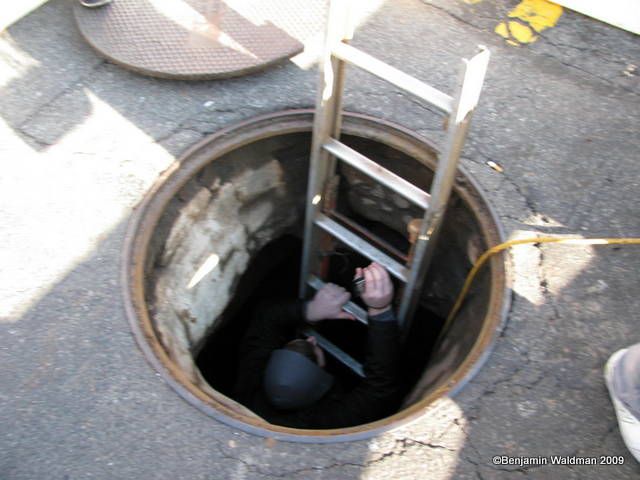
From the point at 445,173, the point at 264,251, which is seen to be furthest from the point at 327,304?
the point at 445,173

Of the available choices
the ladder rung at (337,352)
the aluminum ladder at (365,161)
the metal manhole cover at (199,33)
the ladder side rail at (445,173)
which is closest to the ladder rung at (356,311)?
the aluminum ladder at (365,161)

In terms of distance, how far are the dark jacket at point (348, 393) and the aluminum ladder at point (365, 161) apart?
27 centimetres

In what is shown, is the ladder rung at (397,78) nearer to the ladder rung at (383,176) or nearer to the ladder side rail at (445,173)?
the ladder side rail at (445,173)

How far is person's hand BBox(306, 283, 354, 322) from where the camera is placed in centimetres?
349

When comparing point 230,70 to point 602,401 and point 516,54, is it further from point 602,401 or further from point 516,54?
point 602,401

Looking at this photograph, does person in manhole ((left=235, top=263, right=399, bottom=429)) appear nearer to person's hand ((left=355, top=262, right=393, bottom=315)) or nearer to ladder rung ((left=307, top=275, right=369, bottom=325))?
person's hand ((left=355, top=262, right=393, bottom=315))

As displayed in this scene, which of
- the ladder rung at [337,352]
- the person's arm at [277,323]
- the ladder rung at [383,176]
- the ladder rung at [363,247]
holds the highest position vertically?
the ladder rung at [383,176]

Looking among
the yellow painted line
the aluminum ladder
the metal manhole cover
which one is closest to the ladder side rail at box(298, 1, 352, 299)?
the aluminum ladder

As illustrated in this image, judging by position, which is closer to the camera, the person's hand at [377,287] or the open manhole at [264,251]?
the open manhole at [264,251]

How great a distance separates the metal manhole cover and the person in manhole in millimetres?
1283

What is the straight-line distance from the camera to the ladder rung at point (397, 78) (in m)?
2.37

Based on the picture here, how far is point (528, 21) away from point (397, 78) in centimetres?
165

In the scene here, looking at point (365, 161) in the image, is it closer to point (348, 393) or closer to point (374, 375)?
point (374, 375)

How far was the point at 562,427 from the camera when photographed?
2.27 metres
